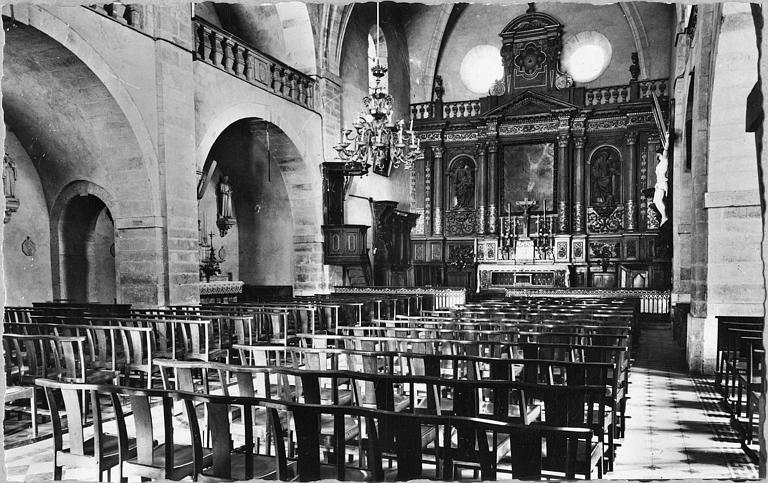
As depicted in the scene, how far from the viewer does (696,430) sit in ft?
17.2

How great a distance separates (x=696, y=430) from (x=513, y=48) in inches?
644

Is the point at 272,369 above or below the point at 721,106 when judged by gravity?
below

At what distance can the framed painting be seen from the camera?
19047 millimetres

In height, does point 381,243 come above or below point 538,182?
below

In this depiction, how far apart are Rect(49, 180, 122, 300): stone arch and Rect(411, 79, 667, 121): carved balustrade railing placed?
1193cm

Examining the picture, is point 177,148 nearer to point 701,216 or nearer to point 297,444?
point 701,216

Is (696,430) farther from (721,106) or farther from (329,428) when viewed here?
(721,106)

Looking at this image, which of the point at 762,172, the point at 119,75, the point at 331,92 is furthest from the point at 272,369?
the point at 331,92

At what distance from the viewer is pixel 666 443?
4852mm

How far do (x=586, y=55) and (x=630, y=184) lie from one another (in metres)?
4.63

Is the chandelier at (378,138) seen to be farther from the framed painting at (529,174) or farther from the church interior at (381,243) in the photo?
the framed painting at (529,174)

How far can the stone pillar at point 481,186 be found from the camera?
19.3m

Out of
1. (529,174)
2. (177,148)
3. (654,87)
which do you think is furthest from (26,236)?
(654,87)

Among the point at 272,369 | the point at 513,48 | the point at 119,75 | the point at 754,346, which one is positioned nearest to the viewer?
the point at 272,369
